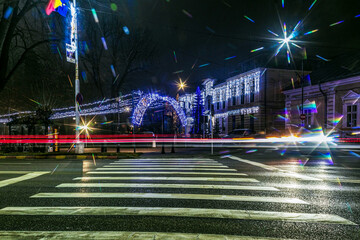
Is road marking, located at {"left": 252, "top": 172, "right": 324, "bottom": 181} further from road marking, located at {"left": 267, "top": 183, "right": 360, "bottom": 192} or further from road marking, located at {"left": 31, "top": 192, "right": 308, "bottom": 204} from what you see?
road marking, located at {"left": 31, "top": 192, "right": 308, "bottom": 204}

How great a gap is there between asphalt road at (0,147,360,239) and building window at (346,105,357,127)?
19.6 m

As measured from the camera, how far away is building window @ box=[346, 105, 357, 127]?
76.6 ft

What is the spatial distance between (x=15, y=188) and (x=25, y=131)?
14.7m

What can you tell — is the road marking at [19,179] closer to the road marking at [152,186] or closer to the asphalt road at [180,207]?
the asphalt road at [180,207]

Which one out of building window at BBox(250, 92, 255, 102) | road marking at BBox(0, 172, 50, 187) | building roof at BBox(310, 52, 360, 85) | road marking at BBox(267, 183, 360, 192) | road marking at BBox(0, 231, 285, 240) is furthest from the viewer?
building window at BBox(250, 92, 255, 102)

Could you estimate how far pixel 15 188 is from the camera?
255 inches

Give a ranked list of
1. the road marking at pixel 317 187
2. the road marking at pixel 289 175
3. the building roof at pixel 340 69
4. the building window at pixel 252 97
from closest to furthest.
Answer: the road marking at pixel 317 187, the road marking at pixel 289 175, the building roof at pixel 340 69, the building window at pixel 252 97

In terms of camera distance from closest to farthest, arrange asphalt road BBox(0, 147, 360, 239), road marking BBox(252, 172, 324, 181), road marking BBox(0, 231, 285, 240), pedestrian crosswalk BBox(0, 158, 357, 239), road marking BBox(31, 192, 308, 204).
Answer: road marking BBox(0, 231, 285, 240) → asphalt road BBox(0, 147, 360, 239) → pedestrian crosswalk BBox(0, 158, 357, 239) → road marking BBox(31, 192, 308, 204) → road marking BBox(252, 172, 324, 181)

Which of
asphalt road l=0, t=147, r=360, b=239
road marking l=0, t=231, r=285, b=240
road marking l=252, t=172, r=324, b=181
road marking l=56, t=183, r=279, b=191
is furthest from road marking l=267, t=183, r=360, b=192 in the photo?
road marking l=0, t=231, r=285, b=240

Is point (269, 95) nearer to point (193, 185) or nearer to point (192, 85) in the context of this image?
point (192, 85)

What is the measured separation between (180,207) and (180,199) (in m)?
0.55

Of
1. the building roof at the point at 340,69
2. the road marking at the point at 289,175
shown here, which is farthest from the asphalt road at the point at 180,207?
the building roof at the point at 340,69

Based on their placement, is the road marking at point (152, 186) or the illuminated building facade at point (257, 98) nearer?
the road marking at point (152, 186)

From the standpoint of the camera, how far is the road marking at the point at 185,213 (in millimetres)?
4133
